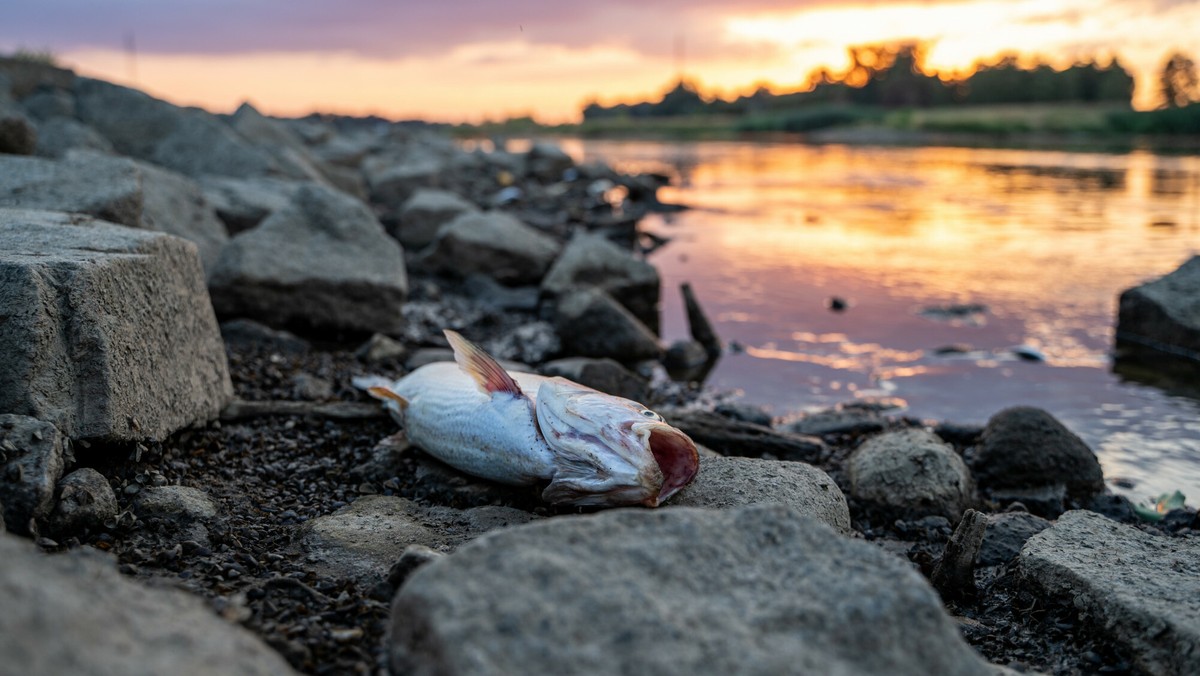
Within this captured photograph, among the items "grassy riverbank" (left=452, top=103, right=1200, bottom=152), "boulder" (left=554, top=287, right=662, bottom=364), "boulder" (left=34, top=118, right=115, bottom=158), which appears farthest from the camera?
"grassy riverbank" (left=452, top=103, right=1200, bottom=152)

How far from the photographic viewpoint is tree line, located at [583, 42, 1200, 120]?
7912 cm

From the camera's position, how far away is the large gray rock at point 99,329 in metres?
3.21

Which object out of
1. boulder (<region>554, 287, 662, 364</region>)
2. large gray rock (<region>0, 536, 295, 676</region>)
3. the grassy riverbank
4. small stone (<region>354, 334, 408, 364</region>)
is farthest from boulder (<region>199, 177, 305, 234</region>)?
the grassy riverbank

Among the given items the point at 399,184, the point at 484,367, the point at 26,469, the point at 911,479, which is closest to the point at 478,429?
the point at 484,367

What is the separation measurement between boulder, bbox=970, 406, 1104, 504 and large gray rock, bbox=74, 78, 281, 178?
941 centimetres

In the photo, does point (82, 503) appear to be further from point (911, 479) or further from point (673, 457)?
point (911, 479)

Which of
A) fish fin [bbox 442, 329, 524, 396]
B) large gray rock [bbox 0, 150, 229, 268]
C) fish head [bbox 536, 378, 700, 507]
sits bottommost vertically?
fish head [bbox 536, 378, 700, 507]

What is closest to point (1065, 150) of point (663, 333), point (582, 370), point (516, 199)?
point (516, 199)

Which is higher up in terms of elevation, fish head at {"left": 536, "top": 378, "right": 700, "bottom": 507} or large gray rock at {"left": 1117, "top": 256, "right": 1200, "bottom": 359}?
fish head at {"left": 536, "top": 378, "right": 700, "bottom": 507}

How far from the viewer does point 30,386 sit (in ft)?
10.5

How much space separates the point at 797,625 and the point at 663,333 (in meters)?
6.61

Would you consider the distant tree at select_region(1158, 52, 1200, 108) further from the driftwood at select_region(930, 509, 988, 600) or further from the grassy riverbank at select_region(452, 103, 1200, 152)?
the driftwood at select_region(930, 509, 988, 600)

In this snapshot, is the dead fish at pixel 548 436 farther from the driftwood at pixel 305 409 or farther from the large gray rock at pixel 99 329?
the large gray rock at pixel 99 329

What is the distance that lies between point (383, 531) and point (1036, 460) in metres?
3.57
